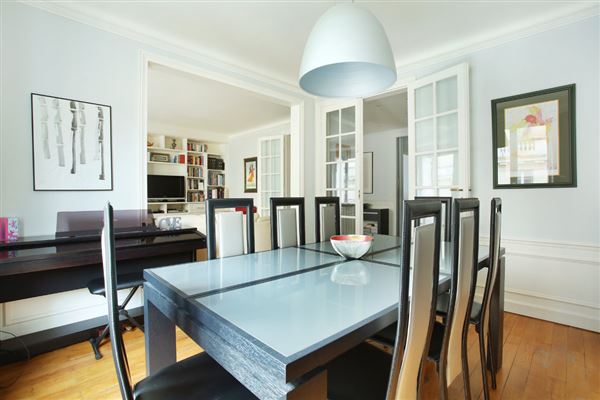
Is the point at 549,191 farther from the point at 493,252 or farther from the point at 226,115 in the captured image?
the point at 226,115

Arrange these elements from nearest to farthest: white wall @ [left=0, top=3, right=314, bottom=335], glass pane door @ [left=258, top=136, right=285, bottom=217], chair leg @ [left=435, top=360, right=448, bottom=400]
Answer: chair leg @ [left=435, top=360, right=448, bottom=400], white wall @ [left=0, top=3, right=314, bottom=335], glass pane door @ [left=258, top=136, right=285, bottom=217]

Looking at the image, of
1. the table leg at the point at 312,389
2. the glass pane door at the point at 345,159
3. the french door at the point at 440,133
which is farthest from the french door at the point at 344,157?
the table leg at the point at 312,389

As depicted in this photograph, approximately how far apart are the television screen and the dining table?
194 inches

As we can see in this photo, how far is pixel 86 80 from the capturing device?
2.39 meters

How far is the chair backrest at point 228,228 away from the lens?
1.74 meters

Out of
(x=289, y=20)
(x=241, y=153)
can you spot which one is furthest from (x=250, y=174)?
(x=289, y=20)

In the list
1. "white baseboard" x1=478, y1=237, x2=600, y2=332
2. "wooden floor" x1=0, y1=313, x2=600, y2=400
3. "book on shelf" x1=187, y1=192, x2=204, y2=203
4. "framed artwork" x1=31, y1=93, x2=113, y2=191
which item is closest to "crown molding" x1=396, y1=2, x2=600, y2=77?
"white baseboard" x1=478, y1=237, x2=600, y2=332

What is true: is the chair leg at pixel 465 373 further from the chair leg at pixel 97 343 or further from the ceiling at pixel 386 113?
the ceiling at pixel 386 113

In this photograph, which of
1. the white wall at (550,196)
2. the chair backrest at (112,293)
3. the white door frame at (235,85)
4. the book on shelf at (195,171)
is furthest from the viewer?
the book on shelf at (195,171)

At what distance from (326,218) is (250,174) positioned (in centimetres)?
441

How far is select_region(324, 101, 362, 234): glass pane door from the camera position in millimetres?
3763

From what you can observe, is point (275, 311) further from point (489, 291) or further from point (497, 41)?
point (497, 41)

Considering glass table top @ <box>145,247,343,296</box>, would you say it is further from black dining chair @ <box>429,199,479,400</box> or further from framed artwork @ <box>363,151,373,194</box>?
framed artwork @ <box>363,151,373,194</box>

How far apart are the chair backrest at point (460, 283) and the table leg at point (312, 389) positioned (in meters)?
0.67
